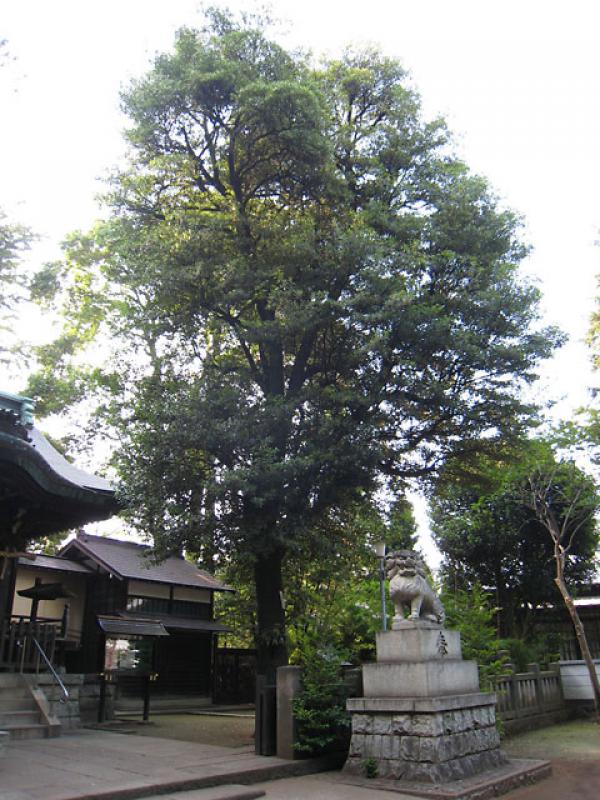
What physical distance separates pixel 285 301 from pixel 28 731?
8.31 m

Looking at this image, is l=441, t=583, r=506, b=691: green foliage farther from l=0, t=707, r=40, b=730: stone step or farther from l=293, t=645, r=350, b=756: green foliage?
l=0, t=707, r=40, b=730: stone step

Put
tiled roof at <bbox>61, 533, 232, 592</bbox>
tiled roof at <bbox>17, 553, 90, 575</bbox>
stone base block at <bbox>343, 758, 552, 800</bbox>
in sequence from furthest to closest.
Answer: tiled roof at <bbox>61, 533, 232, 592</bbox> < tiled roof at <bbox>17, 553, 90, 575</bbox> < stone base block at <bbox>343, 758, 552, 800</bbox>

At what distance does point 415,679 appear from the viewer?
7969 millimetres

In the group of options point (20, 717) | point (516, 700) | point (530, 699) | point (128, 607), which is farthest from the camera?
point (128, 607)

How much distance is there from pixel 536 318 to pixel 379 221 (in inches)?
143

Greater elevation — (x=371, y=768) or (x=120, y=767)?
(x=120, y=767)

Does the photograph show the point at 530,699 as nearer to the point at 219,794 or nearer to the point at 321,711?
the point at 321,711

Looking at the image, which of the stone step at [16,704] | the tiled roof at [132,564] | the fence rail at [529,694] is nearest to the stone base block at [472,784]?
the fence rail at [529,694]

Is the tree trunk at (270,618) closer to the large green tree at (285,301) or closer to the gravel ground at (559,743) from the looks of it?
the large green tree at (285,301)

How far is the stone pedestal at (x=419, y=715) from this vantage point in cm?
766

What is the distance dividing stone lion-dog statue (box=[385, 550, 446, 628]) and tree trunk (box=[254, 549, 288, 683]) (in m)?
2.58

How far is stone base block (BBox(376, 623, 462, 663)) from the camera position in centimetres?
812

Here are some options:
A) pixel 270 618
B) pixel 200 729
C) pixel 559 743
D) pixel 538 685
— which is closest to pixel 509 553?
pixel 538 685

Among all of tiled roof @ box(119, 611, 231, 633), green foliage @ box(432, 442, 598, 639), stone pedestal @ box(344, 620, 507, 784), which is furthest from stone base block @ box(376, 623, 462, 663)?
green foliage @ box(432, 442, 598, 639)
